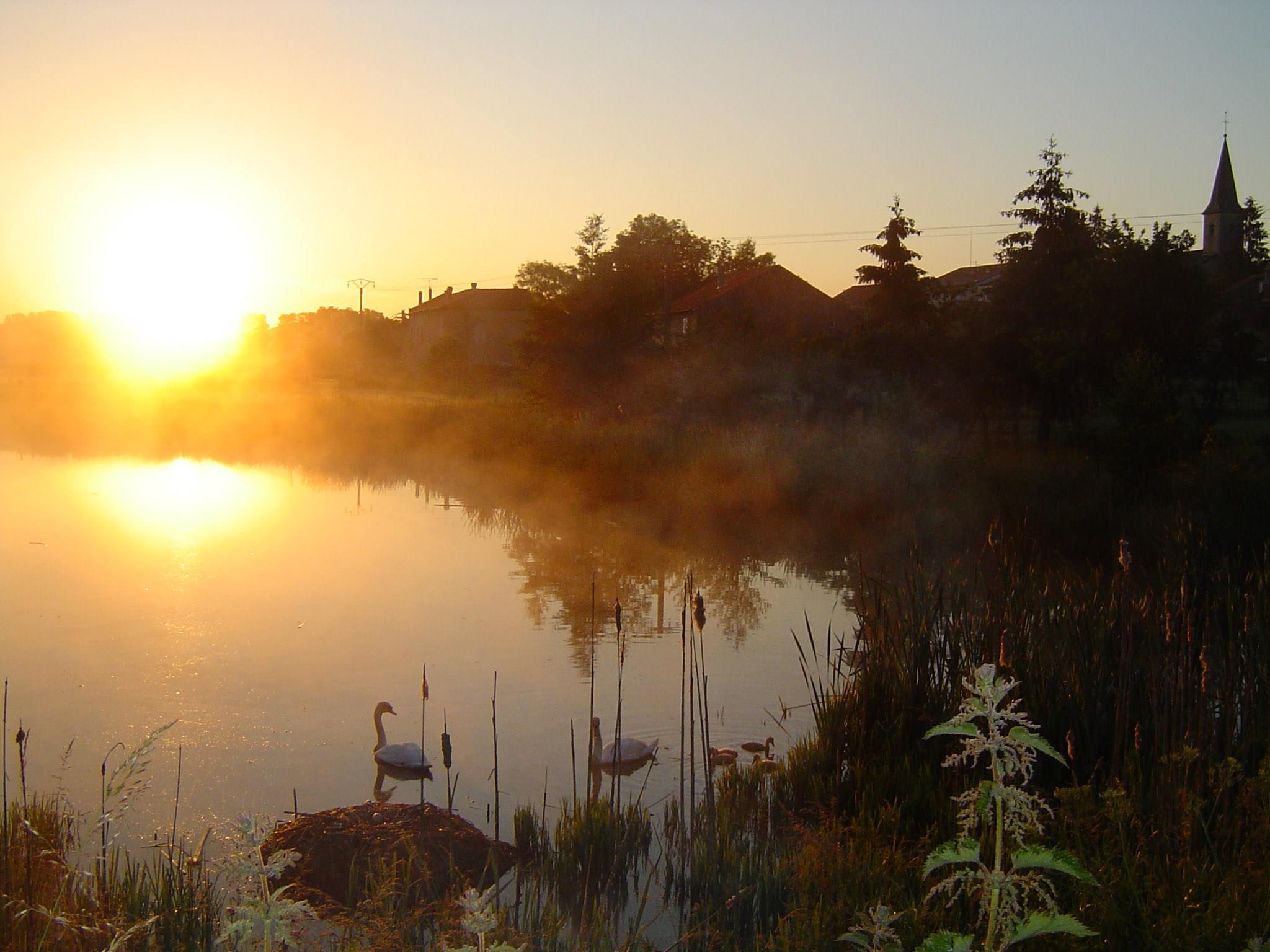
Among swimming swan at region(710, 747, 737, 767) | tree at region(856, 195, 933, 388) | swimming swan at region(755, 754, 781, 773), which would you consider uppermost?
tree at region(856, 195, 933, 388)

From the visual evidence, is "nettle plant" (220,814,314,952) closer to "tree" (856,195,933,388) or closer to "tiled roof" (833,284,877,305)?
"tree" (856,195,933,388)

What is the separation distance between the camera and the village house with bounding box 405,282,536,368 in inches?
2434

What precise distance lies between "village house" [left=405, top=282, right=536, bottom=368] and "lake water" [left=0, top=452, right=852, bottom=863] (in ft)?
147

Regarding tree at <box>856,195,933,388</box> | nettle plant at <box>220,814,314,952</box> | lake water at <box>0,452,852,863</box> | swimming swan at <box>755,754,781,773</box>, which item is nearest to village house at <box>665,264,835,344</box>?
tree at <box>856,195,933,388</box>

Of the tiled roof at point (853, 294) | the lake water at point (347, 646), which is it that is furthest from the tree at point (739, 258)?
the lake water at point (347, 646)

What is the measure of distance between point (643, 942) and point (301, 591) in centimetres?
811

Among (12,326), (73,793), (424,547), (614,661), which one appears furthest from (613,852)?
(12,326)

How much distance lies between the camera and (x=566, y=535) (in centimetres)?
1433

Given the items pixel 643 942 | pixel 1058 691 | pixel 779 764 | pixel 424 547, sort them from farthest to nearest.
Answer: pixel 424 547 → pixel 779 764 → pixel 1058 691 → pixel 643 942

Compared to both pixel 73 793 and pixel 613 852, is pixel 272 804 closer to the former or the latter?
pixel 73 793

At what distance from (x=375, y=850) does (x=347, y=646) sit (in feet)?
14.5

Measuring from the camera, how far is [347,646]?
8719mm

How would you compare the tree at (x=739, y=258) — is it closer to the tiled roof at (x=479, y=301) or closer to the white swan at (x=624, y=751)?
the tiled roof at (x=479, y=301)

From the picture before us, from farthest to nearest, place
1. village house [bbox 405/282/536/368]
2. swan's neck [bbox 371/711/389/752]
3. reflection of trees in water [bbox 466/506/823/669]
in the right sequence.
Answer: village house [bbox 405/282/536/368] < reflection of trees in water [bbox 466/506/823/669] < swan's neck [bbox 371/711/389/752]
